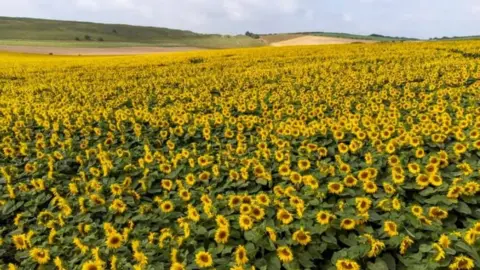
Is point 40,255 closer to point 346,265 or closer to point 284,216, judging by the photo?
point 284,216

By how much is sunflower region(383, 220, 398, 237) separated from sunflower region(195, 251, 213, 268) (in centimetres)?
155

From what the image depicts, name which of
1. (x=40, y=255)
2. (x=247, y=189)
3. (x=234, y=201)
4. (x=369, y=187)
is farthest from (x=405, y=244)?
(x=40, y=255)

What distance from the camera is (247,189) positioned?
18.0 feet

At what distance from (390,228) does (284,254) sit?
3.22 feet

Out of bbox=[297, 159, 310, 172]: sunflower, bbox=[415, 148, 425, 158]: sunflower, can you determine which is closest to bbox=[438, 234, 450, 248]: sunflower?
bbox=[297, 159, 310, 172]: sunflower

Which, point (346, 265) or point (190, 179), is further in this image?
point (190, 179)

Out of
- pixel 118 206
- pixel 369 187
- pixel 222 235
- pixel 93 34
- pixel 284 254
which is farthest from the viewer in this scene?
pixel 93 34

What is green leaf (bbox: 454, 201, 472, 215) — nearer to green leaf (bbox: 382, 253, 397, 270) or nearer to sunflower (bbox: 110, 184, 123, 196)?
green leaf (bbox: 382, 253, 397, 270)

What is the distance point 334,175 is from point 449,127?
2512 millimetres

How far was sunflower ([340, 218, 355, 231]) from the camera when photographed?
4039mm

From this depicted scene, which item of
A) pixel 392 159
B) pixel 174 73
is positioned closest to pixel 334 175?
pixel 392 159

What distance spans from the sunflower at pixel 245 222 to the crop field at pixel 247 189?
1 centimetres

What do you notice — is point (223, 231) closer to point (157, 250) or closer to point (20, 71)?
point (157, 250)

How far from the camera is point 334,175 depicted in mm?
5316
